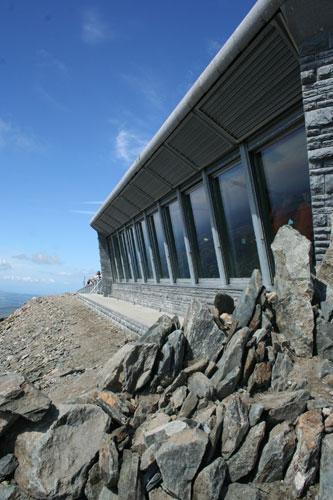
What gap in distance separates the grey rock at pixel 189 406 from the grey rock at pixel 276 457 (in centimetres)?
93

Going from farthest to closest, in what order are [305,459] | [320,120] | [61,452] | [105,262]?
1. [105,262]
2. [320,120]
3. [61,452]
4. [305,459]

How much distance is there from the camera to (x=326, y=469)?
2.86m

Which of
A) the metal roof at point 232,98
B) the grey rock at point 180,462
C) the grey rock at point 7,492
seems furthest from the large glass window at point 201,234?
the grey rock at point 7,492

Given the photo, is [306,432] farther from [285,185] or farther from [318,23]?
[318,23]

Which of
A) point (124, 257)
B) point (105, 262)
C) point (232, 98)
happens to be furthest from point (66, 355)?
point (105, 262)

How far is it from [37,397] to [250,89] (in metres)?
5.76

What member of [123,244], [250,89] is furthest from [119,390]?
[123,244]

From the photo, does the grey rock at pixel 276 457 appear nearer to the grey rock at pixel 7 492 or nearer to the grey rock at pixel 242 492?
the grey rock at pixel 242 492

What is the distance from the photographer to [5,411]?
3.72 metres

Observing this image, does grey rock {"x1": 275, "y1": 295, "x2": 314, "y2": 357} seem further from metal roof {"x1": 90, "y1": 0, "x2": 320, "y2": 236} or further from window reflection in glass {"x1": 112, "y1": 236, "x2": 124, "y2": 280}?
window reflection in glass {"x1": 112, "y1": 236, "x2": 124, "y2": 280}

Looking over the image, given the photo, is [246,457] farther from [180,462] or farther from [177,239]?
[177,239]

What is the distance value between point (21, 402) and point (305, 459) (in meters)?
3.05

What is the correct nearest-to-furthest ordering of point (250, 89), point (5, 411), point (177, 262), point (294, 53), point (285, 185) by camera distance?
point (5, 411) < point (294, 53) < point (250, 89) < point (285, 185) < point (177, 262)

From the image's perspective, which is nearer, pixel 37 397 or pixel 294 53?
pixel 37 397
